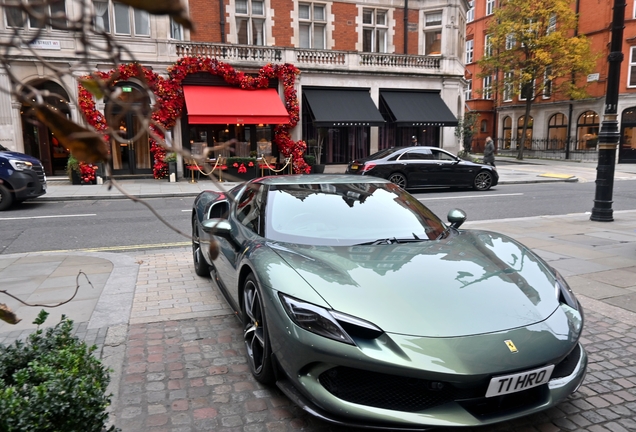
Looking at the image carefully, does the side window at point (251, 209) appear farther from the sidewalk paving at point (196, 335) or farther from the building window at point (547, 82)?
the building window at point (547, 82)

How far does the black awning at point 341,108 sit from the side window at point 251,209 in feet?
54.8

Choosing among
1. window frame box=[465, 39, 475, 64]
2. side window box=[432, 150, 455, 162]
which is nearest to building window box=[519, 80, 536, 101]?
window frame box=[465, 39, 475, 64]

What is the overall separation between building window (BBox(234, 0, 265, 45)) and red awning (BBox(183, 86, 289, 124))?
3142mm

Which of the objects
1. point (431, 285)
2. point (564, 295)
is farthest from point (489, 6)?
point (431, 285)

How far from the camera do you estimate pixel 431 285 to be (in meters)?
3.03

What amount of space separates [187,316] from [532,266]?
3194mm

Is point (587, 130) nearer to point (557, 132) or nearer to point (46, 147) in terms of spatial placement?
point (557, 132)

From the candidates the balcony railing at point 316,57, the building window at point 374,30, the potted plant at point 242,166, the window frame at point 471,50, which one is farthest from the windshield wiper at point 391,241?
the window frame at point 471,50

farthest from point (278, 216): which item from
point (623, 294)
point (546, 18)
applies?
point (546, 18)

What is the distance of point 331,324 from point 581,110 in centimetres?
3918

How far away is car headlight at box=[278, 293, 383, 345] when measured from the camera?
2596 mm

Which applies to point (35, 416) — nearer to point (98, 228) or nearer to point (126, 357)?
point (126, 357)

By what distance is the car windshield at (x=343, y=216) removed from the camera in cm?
389

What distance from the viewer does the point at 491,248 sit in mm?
Answer: 3898
